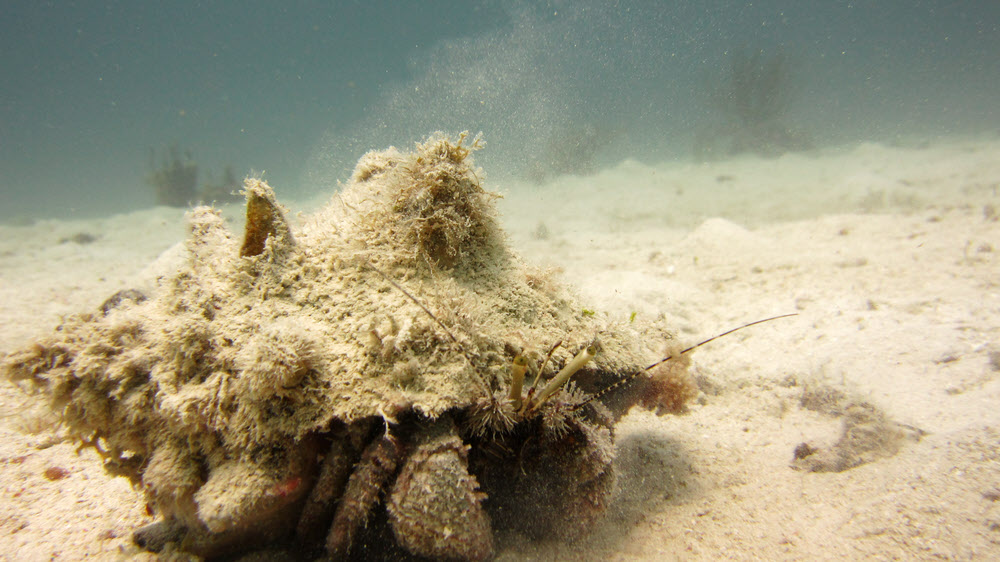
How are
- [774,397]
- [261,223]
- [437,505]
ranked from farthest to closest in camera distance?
[774,397] → [261,223] → [437,505]

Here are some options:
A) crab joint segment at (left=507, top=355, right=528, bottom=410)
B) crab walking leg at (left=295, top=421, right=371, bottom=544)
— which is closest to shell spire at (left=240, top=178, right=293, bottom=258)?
crab walking leg at (left=295, top=421, right=371, bottom=544)

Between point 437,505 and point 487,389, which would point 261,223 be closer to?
point 487,389

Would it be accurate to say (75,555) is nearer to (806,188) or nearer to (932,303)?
(932,303)

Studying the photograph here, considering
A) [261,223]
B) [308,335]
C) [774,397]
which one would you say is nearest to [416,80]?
[261,223]

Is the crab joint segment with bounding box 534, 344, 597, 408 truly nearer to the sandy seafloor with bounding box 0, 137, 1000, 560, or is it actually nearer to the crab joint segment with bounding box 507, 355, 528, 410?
the crab joint segment with bounding box 507, 355, 528, 410

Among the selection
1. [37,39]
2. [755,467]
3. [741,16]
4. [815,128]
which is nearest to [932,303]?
[755,467]
